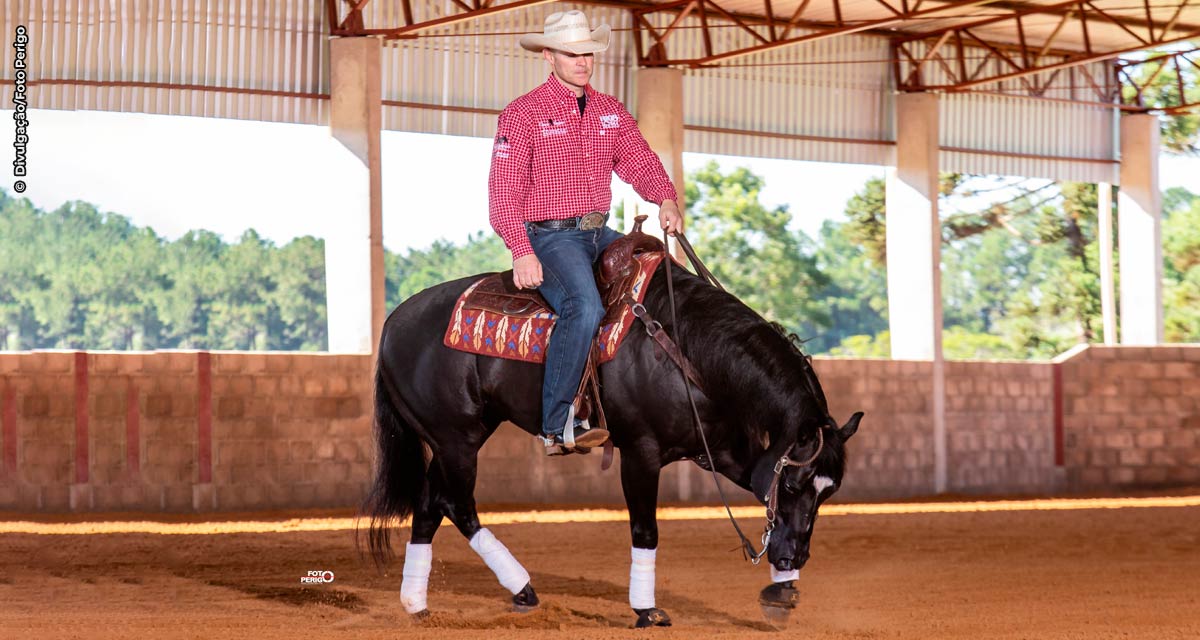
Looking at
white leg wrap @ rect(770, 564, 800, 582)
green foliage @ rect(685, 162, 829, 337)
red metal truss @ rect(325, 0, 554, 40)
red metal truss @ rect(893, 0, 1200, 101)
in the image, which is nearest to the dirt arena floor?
white leg wrap @ rect(770, 564, 800, 582)

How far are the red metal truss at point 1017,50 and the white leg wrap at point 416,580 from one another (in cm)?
1023

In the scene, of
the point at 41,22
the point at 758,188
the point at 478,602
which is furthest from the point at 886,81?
the point at 758,188

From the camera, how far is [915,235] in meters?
14.1

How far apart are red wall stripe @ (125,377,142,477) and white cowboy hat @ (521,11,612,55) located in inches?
263

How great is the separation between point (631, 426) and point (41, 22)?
863cm

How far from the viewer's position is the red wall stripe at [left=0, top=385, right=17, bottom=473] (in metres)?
9.73

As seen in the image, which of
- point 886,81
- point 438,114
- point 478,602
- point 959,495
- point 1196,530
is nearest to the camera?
point 478,602

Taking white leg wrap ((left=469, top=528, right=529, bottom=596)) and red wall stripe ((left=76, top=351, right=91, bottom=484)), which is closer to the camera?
white leg wrap ((left=469, top=528, right=529, bottom=596))

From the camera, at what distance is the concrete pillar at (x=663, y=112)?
496 inches

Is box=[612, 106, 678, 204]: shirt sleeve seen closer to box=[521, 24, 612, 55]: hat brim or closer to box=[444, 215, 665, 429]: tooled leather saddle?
box=[444, 215, 665, 429]: tooled leather saddle

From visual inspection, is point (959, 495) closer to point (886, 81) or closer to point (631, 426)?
point (886, 81)

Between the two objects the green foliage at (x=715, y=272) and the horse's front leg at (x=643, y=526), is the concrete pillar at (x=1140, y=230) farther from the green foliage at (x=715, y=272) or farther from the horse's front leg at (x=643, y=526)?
the green foliage at (x=715, y=272)

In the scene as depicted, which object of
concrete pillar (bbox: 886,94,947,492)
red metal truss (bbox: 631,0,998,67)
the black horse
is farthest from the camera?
concrete pillar (bbox: 886,94,947,492)

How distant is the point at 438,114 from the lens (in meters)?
12.2
